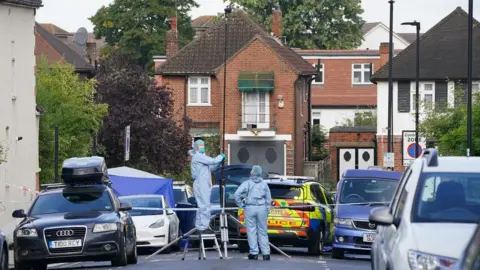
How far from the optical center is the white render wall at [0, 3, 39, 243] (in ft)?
152

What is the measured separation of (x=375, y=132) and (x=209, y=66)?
10063 millimetres

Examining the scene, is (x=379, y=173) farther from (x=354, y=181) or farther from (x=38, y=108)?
(x=38, y=108)

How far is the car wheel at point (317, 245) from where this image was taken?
93.7ft

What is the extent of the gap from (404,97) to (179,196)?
2948 centimetres

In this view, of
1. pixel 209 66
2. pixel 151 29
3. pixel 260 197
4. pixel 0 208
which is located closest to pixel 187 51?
pixel 209 66

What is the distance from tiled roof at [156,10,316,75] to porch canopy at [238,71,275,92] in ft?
4.42

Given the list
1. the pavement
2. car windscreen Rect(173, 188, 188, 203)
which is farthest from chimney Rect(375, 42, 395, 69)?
the pavement

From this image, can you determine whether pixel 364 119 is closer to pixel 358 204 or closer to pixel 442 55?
pixel 442 55

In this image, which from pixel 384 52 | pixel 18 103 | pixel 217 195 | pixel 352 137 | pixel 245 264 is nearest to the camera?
pixel 245 264

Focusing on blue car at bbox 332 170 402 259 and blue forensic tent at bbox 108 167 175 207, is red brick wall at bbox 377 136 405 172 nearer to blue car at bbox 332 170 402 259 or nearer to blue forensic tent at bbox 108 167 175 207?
blue forensic tent at bbox 108 167 175 207

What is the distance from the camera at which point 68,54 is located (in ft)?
237

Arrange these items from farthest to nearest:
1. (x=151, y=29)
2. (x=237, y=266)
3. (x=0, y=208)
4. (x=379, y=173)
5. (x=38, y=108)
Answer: (x=151, y=29)
(x=38, y=108)
(x=0, y=208)
(x=379, y=173)
(x=237, y=266)

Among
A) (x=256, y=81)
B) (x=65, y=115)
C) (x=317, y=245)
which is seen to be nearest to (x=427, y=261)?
(x=317, y=245)

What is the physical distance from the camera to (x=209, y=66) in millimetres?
75000
